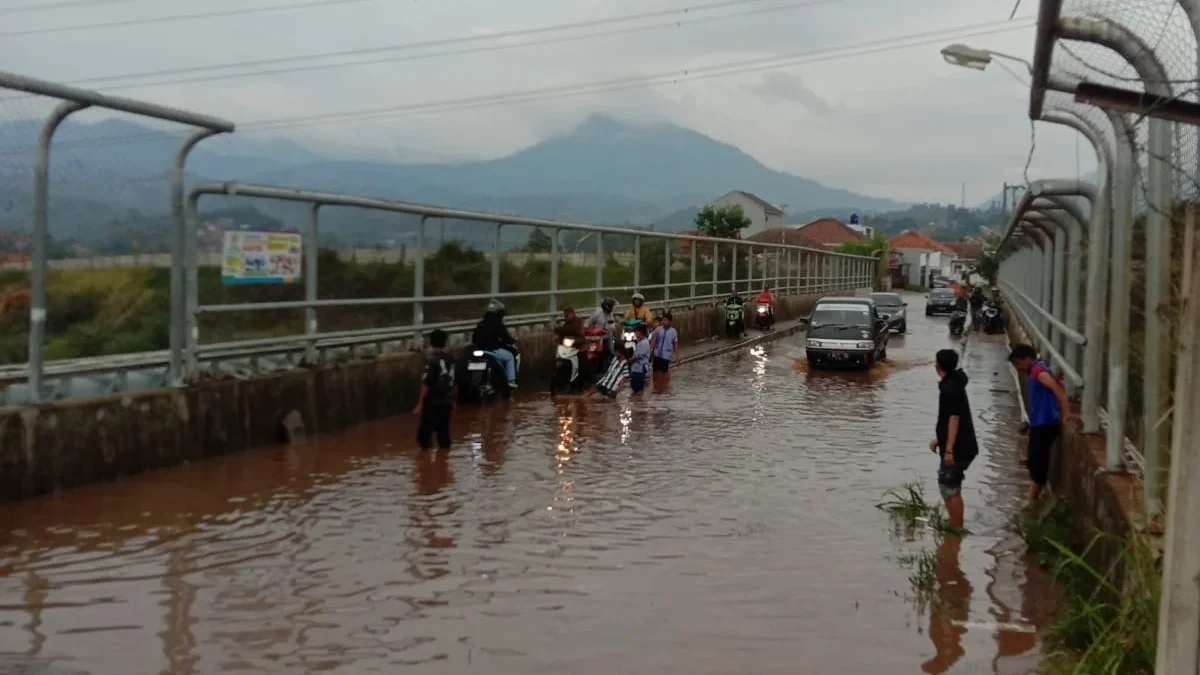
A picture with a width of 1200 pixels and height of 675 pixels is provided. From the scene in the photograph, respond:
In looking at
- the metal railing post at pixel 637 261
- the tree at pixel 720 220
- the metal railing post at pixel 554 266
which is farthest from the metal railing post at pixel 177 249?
the tree at pixel 720 220

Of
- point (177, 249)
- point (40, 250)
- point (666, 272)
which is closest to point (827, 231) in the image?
point (666, 272)

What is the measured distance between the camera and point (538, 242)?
19.8 m

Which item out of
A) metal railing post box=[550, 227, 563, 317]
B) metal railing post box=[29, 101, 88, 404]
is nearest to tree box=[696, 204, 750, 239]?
metal railing post box=[550, 227, 563, 317]

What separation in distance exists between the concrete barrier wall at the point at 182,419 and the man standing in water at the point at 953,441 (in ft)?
20.8

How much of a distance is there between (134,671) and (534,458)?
6776 mm

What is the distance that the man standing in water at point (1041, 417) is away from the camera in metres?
9.70

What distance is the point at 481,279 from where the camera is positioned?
17469mm

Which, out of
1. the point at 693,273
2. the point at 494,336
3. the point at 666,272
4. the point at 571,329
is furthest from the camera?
the point at 693,273

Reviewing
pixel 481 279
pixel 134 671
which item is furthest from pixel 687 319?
pixel 134 671

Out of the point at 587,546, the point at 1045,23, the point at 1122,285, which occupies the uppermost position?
the point at 1045,23

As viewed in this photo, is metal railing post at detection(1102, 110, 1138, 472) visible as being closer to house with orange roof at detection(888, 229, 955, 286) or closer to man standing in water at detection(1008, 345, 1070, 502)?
man standing in water at detection(1008, 345, 1070, 502)

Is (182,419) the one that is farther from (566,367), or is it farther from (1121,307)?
(566,367)

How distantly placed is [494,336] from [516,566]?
863cm

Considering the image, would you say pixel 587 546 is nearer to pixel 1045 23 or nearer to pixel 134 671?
pixel 134 671
